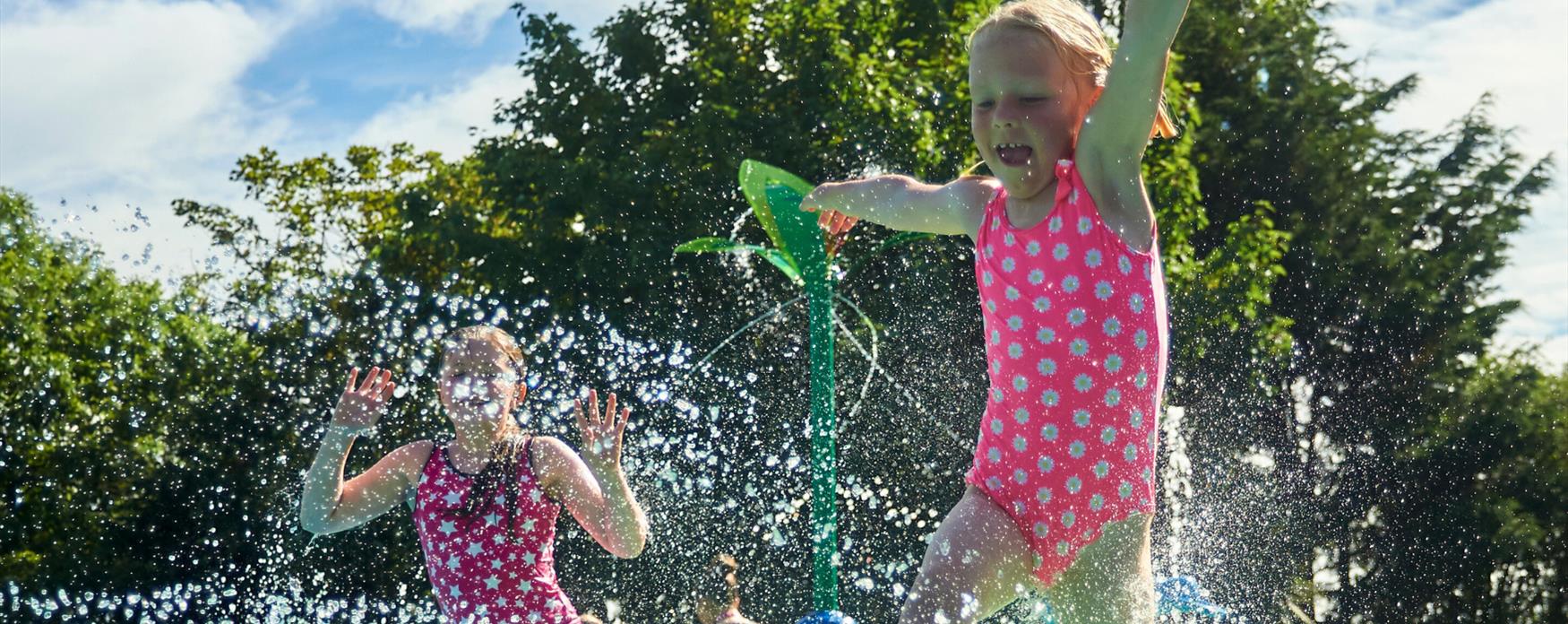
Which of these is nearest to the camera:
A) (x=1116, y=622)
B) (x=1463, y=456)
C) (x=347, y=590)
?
(x=1116, y=622)

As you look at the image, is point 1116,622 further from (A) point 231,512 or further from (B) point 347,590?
(A) point 231,512

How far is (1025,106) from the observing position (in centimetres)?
313

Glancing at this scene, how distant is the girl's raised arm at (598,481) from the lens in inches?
145

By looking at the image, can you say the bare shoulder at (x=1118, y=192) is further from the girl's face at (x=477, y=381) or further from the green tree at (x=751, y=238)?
the green tree at (x=751, y=238)

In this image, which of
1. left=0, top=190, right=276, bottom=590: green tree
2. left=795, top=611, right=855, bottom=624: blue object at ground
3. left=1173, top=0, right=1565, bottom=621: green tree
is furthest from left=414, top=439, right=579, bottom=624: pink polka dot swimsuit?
left=1173, top=0, right=1565, bottom=621: green tree

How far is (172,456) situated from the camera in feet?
44.5

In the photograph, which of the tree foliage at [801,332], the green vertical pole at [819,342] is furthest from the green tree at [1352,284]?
Answer: the green vertical pole at [819,342]

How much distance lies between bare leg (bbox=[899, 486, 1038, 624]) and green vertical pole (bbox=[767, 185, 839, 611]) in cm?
215

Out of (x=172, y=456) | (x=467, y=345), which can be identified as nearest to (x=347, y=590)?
(x=172, y=456)

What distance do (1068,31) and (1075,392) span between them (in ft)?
2.48

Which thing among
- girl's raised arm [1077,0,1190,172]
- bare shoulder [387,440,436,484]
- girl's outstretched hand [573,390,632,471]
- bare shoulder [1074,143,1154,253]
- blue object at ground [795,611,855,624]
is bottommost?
blue object at ground [795,611,855,624]

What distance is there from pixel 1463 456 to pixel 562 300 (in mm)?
12059

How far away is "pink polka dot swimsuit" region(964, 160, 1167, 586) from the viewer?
305 centimetres

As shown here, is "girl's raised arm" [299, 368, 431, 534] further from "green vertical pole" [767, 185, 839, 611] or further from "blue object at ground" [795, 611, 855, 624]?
"green vertical pole" [767, 185, 839, 611]
